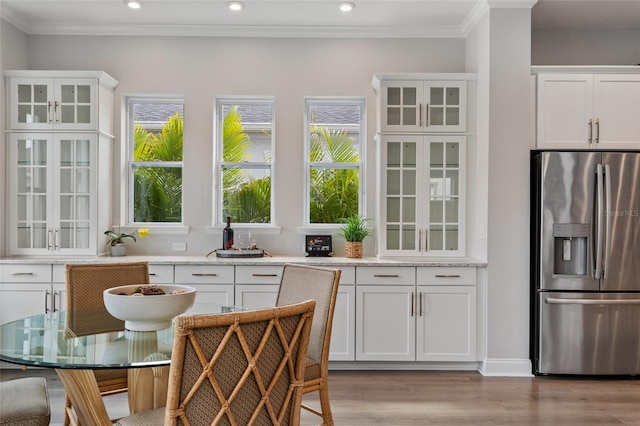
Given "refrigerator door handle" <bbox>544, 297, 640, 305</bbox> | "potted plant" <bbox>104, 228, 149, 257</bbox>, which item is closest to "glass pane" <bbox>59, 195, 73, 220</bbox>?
"potted plant" <bbox>104, 228, 149, 257</bbox>

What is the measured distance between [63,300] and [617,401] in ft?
→ 13.2

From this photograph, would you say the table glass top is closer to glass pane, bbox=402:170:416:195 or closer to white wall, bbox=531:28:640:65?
glass pane, bbox=402:170:416:195

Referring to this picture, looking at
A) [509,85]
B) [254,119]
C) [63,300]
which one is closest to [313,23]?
[254,119]

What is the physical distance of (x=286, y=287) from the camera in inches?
111

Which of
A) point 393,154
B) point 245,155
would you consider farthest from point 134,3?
point 393,154

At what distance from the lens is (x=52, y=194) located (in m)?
4.02

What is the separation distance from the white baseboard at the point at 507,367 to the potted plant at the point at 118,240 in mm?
3036

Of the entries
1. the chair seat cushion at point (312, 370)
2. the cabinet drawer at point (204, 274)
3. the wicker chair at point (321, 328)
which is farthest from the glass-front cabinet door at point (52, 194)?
the chair seat cushion at point (312, 370)

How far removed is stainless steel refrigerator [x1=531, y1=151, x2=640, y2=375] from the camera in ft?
11.8

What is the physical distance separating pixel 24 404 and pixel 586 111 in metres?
4.06

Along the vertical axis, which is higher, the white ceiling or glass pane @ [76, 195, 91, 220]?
the white ceiling

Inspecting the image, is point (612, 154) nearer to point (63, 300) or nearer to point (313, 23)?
point (313, 23)

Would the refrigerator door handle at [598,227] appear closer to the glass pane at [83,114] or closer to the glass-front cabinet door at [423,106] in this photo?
the glass-front cabinet door at [423,106]

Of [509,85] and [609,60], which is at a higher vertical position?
[609,60]
